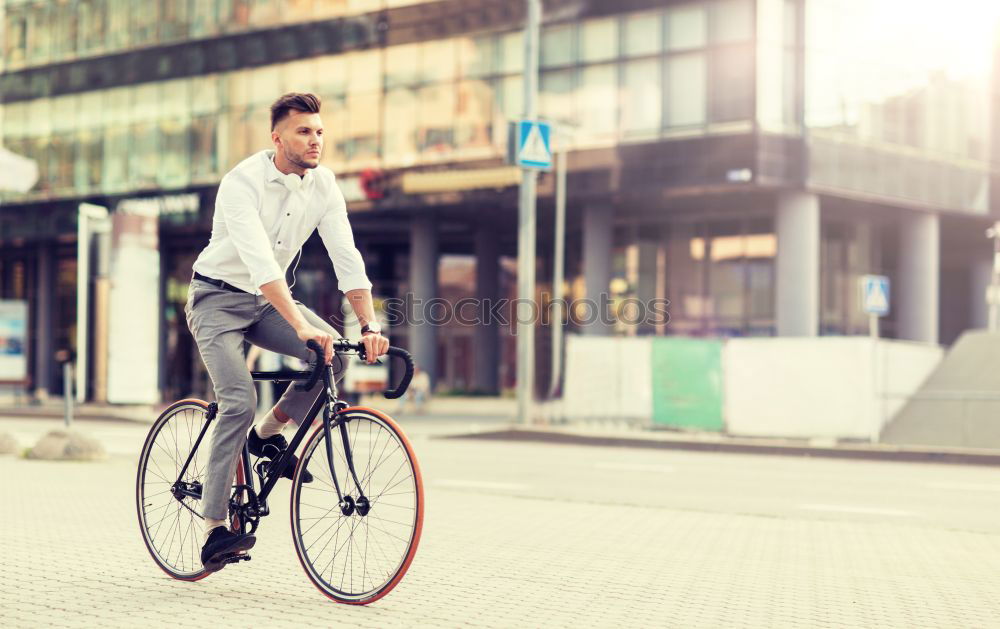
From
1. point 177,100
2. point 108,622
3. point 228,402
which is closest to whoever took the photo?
point 108,622

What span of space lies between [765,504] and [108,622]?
22.2 feet

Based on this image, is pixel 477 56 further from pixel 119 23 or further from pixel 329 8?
pixel 119 23

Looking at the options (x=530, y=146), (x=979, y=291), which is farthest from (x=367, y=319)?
(x=979, y=291)

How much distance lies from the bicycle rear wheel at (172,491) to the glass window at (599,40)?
28088 millimetres

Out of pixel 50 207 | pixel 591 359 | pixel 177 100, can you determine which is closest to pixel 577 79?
pixel 591 359

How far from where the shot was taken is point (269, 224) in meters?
5.21

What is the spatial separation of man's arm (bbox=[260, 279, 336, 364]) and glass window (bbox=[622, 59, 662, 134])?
90.3ft

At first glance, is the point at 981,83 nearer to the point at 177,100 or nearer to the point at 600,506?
the point at 177,100

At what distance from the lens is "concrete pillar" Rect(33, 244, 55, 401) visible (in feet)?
153

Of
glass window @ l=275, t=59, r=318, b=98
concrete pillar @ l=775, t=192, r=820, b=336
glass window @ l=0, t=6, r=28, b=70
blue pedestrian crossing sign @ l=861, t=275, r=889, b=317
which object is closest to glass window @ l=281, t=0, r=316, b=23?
glass window @ l=275, t=59, r=318, b=98

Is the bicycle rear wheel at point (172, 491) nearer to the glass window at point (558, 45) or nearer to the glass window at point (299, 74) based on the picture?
the glass window at point (558, 45)

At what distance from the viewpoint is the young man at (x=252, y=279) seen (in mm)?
5086

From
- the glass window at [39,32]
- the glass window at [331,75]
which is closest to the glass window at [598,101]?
the glass window at [331,75]

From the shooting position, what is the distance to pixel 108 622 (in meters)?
4.64
